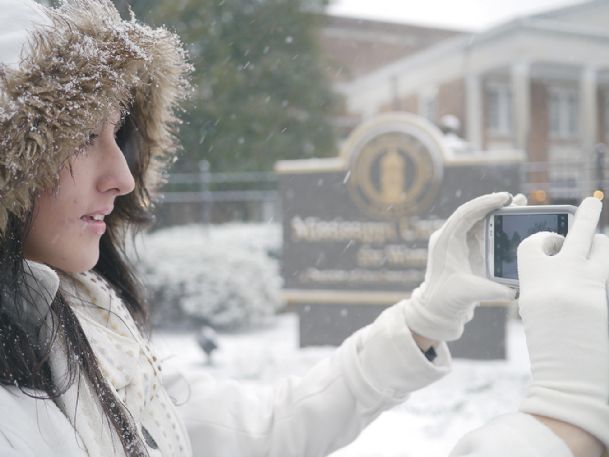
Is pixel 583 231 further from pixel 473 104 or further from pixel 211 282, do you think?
pixel 473 104

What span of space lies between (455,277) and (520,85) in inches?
686

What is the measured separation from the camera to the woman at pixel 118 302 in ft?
3.56

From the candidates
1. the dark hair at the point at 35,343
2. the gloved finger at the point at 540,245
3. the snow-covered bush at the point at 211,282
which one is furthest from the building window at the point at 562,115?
the dark hair at the point at 35,343

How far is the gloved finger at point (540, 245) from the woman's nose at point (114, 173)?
807 mm

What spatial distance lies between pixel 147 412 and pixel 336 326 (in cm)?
499

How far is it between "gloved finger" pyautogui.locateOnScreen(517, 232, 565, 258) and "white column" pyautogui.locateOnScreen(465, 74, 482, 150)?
1880 cm

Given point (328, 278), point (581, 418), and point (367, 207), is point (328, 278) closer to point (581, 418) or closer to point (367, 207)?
point (367, 207)

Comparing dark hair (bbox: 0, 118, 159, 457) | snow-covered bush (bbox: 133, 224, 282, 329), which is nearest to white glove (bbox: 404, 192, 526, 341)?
dark hair (bbox: 0, 118, 159, 457)

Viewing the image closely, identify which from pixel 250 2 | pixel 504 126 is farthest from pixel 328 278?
pixel 504 126

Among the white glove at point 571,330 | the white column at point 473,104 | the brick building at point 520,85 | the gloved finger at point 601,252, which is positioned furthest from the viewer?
the white column at point 473,104

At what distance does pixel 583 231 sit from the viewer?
3.57 ft

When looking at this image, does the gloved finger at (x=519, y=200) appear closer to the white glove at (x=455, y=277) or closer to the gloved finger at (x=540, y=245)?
the white glove at (x=455, y=277)

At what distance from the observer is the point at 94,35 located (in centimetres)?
134

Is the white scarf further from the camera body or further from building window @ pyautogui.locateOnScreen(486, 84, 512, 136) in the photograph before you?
building window @ pyautogui.locateOnScreen(486, 84, 512, 136)
